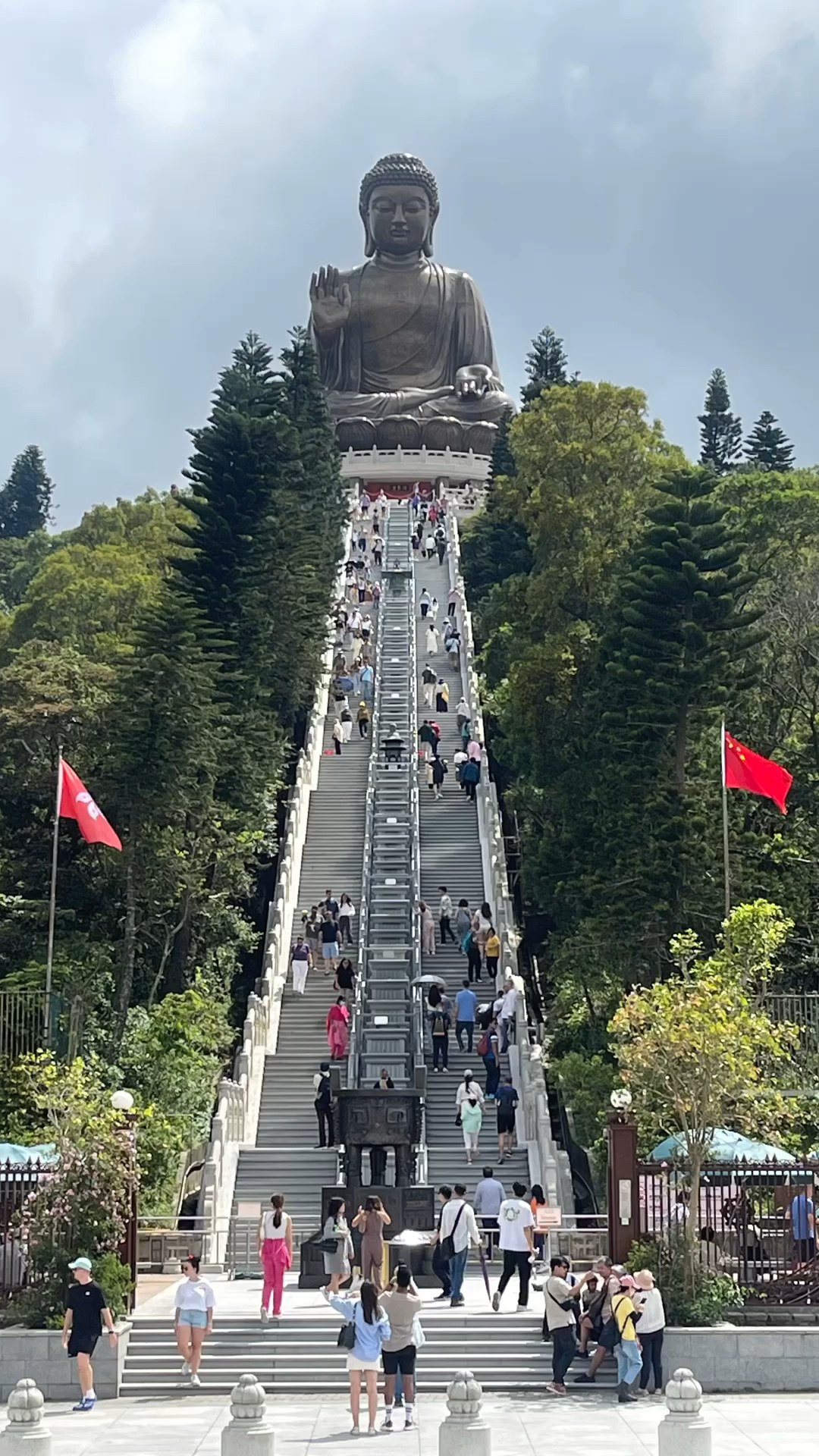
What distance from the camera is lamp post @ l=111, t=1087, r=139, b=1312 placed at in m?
17.1

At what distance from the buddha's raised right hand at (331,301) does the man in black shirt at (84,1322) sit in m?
62.1

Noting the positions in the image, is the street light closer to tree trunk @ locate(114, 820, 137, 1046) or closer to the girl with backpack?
the girl with backpack

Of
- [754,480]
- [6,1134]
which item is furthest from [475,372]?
[6,1134]

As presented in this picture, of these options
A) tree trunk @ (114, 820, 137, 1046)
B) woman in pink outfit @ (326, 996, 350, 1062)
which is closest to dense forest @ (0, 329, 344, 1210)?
tree trunk @ (114, 820, 137, 1046)

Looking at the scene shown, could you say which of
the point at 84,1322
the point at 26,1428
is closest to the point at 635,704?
the point at 84,1322

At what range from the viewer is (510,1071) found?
25.8m

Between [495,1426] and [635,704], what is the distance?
16748 millimetres

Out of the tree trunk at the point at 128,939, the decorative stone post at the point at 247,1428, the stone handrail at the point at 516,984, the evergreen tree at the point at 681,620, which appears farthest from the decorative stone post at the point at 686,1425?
the evergreen tree at the point at 681,620

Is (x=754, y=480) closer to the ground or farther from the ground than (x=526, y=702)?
farther from the ground

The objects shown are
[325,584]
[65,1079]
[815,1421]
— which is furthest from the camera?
[325,584]

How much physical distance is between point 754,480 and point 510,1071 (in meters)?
23.2

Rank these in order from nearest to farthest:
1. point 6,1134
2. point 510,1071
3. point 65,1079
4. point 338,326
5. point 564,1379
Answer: point 564,1379 < point 65,1079 < point 6,1134 < point 510,1071 < point 338,326

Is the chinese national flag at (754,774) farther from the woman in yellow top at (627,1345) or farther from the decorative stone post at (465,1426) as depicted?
the decorative stone post at (465,1426)

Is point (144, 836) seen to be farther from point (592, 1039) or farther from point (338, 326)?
point (338, 326)
